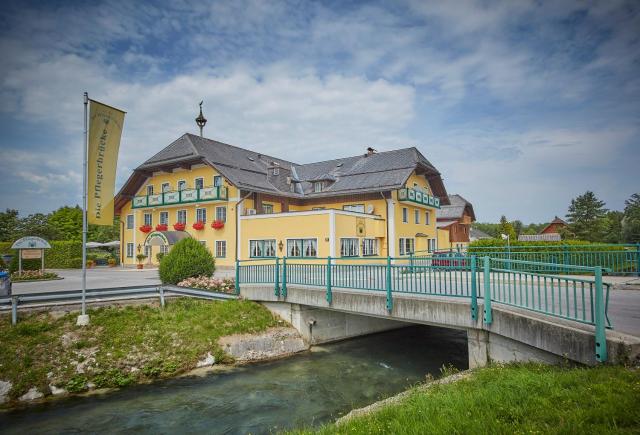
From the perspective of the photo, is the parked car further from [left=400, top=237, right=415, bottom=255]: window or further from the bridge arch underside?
[left=400, top=237, right=415, bottom=255]: window

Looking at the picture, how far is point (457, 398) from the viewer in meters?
5.65

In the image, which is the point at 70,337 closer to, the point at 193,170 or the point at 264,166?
the point at 193,170

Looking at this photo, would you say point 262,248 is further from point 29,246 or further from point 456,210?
point 456,210

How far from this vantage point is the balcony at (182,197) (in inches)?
1121

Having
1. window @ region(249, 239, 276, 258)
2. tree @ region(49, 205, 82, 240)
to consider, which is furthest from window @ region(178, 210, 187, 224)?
tree @ region(49, 205, 82, 240)

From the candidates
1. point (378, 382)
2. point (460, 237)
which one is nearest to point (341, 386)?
point (378, 382)

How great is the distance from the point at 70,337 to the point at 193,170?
21.9m

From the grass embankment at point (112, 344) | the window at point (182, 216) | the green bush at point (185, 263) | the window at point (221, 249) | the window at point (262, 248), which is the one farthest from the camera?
the window at point (182, 216)

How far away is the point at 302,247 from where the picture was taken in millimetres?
25203

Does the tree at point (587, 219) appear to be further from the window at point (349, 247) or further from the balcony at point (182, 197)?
the balcony at point (182, 197)

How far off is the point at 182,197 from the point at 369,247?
15.3 m

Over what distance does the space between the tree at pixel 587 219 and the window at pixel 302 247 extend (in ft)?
144

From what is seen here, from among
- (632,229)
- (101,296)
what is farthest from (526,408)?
(632,229)

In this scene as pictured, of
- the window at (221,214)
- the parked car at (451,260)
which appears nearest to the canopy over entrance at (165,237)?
the window at (221,214)
